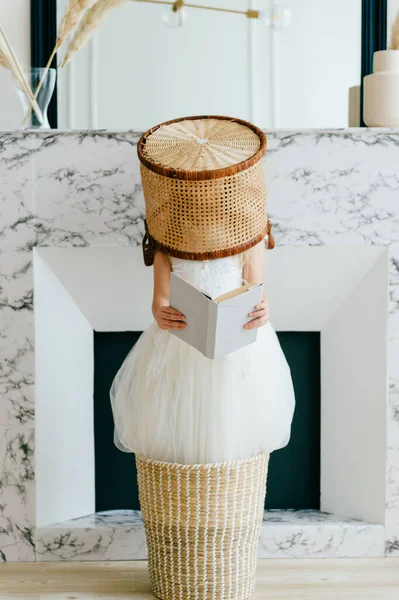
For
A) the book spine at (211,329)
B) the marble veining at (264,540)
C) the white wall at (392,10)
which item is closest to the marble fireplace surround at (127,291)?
the marble veining at (264,540)

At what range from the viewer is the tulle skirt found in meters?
2.06

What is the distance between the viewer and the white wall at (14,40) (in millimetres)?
2570

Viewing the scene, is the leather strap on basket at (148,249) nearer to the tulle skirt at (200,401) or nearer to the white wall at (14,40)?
the tulle skirt at (200,401)

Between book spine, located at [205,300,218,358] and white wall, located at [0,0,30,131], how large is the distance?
1175 mm

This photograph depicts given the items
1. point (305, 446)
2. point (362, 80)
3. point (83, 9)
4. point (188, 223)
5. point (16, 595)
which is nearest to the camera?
point (188, 223)

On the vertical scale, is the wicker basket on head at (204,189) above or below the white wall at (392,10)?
below

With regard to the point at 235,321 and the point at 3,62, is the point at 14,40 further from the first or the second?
the point at 235,321

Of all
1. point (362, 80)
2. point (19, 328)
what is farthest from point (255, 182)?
point (19, 328)

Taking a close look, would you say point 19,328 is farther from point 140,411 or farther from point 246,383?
point 246,383

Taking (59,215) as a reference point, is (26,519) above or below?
below

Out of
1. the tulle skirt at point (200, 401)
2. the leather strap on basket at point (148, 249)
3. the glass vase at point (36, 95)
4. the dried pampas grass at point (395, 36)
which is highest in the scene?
the dried pampas grass at point (395, 36)

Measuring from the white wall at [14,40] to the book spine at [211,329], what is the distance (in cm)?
118

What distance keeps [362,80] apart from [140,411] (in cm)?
135

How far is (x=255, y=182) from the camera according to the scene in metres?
2.05
